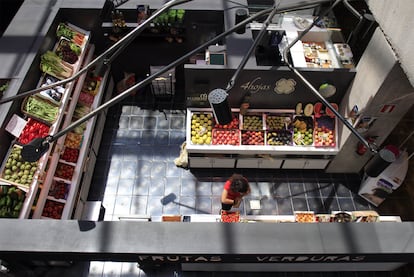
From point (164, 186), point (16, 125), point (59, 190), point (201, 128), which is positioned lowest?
point (59, 190)

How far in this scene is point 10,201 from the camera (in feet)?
17.3

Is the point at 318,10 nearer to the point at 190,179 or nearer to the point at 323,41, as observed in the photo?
the point at 323,41

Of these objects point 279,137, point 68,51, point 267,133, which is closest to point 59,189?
point 68,51

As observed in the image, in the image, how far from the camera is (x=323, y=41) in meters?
6.91

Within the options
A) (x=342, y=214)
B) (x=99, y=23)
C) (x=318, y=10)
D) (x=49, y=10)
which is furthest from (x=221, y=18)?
(x=342, y=214)

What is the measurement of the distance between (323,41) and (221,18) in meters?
2.12

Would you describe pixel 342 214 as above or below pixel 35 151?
above

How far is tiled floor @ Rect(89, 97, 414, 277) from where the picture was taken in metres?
7.19

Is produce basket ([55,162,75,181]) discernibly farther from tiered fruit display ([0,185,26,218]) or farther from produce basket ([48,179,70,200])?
tiered fruit display ([0,185,26,218])

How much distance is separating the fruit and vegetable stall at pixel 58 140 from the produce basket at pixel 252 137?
10.1ft

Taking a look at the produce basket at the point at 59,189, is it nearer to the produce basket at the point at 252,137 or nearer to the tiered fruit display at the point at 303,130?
the produce basket at the point at 252,137

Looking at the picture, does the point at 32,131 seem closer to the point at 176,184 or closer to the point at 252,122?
the point at 176,184

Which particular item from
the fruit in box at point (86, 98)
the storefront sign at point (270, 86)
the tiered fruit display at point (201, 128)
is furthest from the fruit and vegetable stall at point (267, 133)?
the fruit in box at point (86, 98)

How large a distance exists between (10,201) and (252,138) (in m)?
4.37
